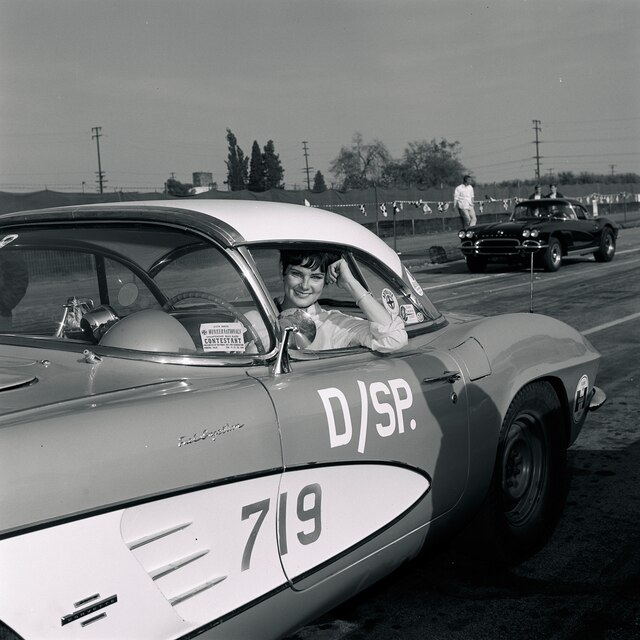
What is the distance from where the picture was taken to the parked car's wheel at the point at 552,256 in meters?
16.1

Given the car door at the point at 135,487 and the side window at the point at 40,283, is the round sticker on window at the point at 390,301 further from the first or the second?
the side window at the point at 40,283

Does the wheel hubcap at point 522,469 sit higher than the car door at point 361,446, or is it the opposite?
the car door at point 361,446

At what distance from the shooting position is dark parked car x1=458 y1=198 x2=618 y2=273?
16.0m

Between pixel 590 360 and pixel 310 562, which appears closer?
pixel 310 562

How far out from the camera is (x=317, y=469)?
2400mm

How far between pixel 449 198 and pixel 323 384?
111ft

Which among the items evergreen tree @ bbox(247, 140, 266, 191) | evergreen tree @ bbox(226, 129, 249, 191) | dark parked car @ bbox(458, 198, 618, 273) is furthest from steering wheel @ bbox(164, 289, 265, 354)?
evergreen tree @ bbox(247, 140, 266, 191)

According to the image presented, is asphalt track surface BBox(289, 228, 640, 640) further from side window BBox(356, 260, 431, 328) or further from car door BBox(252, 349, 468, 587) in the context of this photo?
side window BBox(356, 260, 431, 328)

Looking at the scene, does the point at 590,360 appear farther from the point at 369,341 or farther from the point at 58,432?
the point at 58,432

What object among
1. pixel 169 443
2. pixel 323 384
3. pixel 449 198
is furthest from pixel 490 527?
pixel 449 198

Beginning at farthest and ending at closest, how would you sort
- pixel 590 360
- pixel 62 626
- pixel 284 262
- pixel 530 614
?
1. pixel 590 360
2. pixel 284 262
3. pixel 530 614
4. pixel 62 626

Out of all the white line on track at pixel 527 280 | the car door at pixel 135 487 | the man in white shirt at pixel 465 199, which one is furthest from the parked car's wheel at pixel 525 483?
the man in white shirt at pixel 465 199

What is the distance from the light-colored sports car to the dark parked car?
1240 centimetres

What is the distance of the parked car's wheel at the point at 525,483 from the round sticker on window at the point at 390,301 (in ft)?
1.92
